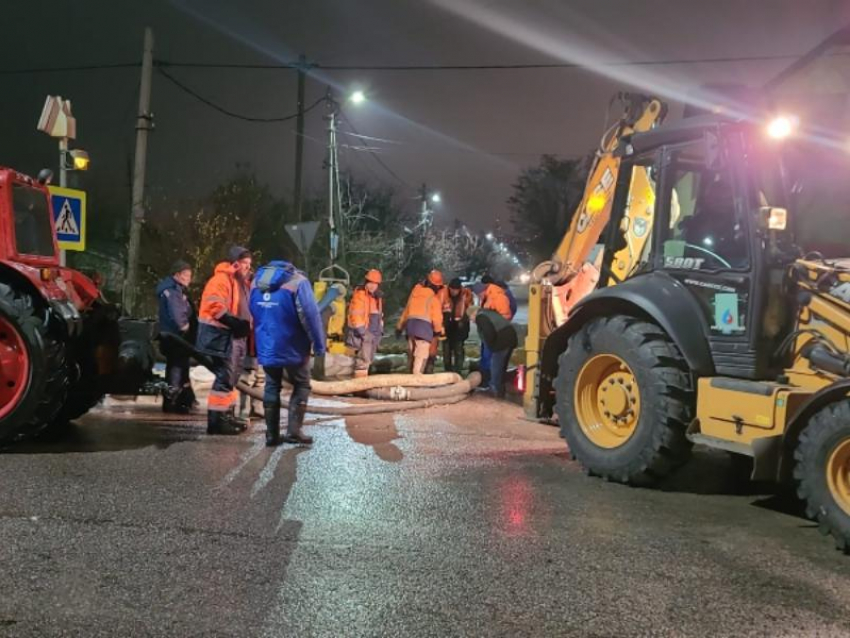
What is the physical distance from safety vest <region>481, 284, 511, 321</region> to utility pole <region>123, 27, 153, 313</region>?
22.9ft

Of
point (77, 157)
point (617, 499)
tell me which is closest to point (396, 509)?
point (617, 499)

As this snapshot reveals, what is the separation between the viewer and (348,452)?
23.2 ft

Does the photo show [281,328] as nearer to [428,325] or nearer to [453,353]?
[428,325]

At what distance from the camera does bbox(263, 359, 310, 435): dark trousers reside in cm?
718

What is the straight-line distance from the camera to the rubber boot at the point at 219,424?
7.77m

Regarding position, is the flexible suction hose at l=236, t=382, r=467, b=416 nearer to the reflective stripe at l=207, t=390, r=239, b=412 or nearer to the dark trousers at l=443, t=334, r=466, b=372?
the reflective stripe at l=207, t=390, r=239, b=412

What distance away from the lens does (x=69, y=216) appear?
30.4 ft

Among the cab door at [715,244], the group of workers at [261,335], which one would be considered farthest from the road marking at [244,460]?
the cab door at [715,244]

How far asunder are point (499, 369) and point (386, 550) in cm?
699

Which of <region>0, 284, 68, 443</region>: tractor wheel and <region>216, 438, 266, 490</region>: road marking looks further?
<region>0, 284, 68, 443</region>: tractor wheel

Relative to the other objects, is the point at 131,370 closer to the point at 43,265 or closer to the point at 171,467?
the point at 43,265

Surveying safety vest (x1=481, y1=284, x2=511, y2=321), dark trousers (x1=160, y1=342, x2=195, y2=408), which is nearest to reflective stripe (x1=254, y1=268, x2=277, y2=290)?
dark trousers (x1=160, y1=342, x2=195, y2=408)

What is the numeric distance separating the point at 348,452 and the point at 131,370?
2540 mm

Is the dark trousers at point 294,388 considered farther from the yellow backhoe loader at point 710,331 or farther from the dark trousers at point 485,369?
the dark trousers at point 485,369
